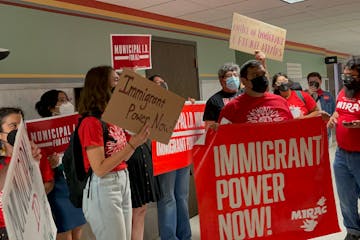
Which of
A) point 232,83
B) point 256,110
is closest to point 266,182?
point 256,110

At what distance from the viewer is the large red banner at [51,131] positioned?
233cm

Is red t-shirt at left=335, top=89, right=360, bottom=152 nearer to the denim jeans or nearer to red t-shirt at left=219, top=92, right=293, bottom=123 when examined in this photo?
red t-shirt at left=219, top=92, right=293, bottom=123

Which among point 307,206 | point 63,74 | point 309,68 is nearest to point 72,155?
point 307,206

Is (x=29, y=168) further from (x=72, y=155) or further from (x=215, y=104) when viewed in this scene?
(x=215, y=104)

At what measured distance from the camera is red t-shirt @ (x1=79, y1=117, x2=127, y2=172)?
1806mm

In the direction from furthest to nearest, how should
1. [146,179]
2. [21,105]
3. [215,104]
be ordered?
[21,105]
[215,104]
[146,179]

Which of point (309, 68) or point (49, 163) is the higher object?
point (309, 68)

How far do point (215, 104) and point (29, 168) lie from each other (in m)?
1.84

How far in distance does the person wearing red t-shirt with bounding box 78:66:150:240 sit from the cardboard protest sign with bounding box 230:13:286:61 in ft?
4.50

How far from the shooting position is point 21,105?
3.11 m

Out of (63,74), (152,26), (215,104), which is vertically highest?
(152,26)

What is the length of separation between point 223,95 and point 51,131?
1.30m

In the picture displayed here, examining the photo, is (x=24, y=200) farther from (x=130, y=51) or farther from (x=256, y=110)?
(x=130, y=51)

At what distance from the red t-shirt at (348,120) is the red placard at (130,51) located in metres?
1.65
